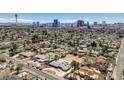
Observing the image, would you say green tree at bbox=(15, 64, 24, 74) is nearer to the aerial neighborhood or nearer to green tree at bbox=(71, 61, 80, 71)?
the aerial neighborhood

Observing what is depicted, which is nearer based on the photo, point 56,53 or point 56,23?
point 56,23

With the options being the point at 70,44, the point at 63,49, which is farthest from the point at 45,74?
the point at 70,44

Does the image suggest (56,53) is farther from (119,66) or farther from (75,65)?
(119,66)

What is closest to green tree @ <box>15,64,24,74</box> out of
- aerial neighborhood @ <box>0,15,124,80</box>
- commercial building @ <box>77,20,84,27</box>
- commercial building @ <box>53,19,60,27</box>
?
aerial neighborhood @ <box>0,15,124,80</box>

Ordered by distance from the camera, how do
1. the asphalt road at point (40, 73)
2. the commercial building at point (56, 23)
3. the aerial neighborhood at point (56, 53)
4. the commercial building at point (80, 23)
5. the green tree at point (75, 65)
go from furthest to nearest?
the commercial building at point (80, 23) → the commercial building at point (56, 23) → the green tree at point (75, 65) → the aerial neighborhood at point (56, 53) → the asphalt road at point (40, 73)

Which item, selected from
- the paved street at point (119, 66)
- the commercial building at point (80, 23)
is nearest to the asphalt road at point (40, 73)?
the paved street at point (119, 66)

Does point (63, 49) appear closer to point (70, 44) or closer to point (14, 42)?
point (70, 44)

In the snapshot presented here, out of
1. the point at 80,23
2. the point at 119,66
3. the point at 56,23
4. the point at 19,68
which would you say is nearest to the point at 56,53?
the point at 56,23

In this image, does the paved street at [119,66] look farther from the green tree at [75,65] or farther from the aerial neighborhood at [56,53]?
the green tree at [75,65]

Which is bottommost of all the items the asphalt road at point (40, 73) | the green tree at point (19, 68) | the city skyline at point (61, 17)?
the asphalt road at point (40, 73)

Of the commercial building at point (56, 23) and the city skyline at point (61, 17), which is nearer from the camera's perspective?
the city skyline at point (61, 17)

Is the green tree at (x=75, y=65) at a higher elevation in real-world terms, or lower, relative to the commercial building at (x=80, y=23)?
lower
